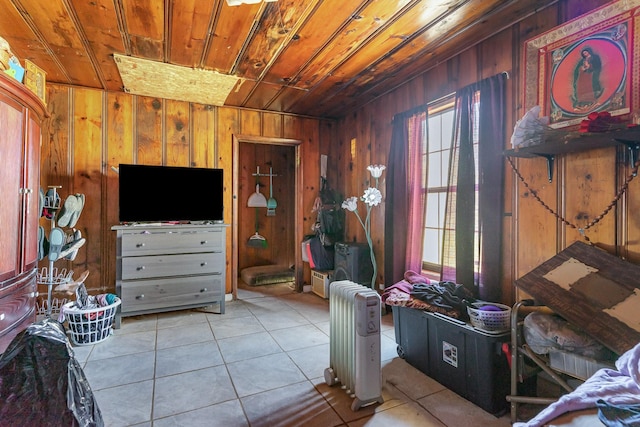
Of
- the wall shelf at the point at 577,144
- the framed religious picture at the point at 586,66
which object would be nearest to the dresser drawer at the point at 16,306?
the wall shelf at the point at 577,144

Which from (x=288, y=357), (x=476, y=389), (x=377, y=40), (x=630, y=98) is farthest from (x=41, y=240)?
(x=630, y=98)

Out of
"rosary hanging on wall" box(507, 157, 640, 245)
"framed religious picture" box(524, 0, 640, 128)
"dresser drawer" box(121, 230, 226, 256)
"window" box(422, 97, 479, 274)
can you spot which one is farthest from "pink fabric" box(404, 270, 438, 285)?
"dresser drawer" box(121, 230, 226, 256)

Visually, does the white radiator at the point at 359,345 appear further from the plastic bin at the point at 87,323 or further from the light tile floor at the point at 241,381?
the plastic bin at the point at 87,323

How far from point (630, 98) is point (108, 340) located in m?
3.90

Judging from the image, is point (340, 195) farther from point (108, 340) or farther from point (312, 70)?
point (108, 340)

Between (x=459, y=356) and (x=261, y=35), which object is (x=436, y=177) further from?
(x=261, y=35)

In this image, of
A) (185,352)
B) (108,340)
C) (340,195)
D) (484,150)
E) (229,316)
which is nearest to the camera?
(484,150)

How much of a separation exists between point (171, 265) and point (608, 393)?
324 cm

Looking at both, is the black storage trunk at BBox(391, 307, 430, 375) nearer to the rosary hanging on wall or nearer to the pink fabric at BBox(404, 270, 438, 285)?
the pink fabric at BBox(404, 270, 438, 285)

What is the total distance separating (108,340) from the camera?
2676mm

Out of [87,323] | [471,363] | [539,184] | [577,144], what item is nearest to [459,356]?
[471,363]

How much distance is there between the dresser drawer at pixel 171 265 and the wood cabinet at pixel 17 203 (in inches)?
38.4

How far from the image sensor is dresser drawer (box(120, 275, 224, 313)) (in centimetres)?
301

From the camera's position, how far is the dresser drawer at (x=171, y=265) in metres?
3.02
